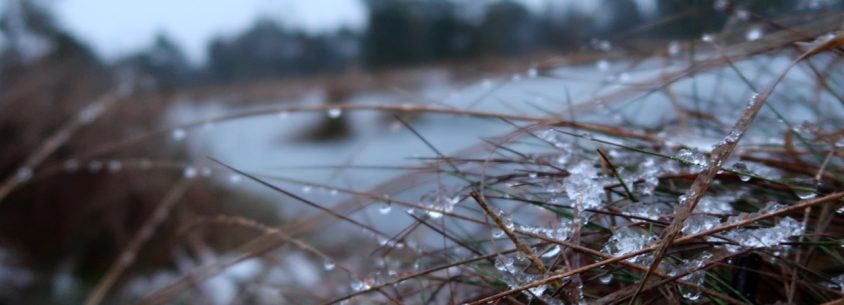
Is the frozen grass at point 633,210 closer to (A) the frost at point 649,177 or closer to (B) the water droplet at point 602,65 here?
(A) the frost at point 649,177

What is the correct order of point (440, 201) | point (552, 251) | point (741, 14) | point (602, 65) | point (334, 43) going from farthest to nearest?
point (334, 43), point (602, 65), point (741, 14), point (440, 201), point (552, 251)

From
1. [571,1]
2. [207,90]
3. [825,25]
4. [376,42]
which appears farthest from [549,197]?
[376,42]

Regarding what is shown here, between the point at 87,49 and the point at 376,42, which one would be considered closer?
the point at 87,49

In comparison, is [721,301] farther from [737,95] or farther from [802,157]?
[737,95]

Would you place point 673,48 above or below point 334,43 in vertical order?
above

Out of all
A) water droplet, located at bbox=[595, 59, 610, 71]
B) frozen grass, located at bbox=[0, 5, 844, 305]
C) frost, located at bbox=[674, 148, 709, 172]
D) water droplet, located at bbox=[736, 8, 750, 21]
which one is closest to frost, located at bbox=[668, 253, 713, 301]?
frozen grass, located at bbox=[0, 5, 844, 305]

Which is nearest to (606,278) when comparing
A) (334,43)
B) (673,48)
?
(673,48)

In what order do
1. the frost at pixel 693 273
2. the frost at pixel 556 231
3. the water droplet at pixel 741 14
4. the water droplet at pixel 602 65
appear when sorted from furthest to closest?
1. the water droplet at pixel 602 65
2. the water droplet at pixel 741 14
3. the frost at pixel 556 231
4. the frost at pixel 693 273

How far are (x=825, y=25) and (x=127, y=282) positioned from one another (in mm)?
6410

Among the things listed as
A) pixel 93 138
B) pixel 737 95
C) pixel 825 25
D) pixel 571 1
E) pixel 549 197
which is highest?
pixel 825 25

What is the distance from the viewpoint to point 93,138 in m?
8.09

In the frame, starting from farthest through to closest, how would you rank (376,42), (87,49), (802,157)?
(376,42)
(87,49)
(802,157)

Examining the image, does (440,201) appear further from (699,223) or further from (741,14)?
(741,14)

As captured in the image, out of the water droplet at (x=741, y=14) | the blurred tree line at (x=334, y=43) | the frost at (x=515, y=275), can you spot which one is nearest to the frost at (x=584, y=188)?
the frost at (x=515, y=275)
